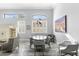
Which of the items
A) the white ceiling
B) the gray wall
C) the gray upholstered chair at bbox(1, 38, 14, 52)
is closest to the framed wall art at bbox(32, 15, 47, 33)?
the gray wall

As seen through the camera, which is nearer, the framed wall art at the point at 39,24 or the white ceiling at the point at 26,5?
the white ceiling at the point at 26,5

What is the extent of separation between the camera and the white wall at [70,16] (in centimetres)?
230

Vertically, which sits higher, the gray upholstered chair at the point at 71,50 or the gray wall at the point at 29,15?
the gray wall at the point at 29,15

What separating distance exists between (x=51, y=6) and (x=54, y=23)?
349mm

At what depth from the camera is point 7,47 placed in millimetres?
2328

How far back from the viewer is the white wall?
230cm

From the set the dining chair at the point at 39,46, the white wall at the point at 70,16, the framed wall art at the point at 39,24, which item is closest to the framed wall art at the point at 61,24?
the white wall at the point at 70,16

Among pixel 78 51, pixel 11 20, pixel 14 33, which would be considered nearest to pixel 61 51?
pixel 78 51

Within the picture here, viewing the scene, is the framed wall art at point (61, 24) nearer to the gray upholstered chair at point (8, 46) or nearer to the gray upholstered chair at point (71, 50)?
the gray upholstered chair at point (71, 50)

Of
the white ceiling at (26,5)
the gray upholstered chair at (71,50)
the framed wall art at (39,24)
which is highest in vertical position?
the white ceiling at (26,5)

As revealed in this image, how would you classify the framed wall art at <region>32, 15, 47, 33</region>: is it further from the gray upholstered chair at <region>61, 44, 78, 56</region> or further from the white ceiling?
the gray upholstered chair at <region>61, 44, 78, 56</region>

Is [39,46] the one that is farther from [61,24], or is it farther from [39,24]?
[61,24]

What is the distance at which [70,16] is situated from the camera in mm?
2443

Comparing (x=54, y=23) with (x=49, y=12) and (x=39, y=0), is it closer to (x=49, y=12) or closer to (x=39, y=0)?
(x=49, y=12)
